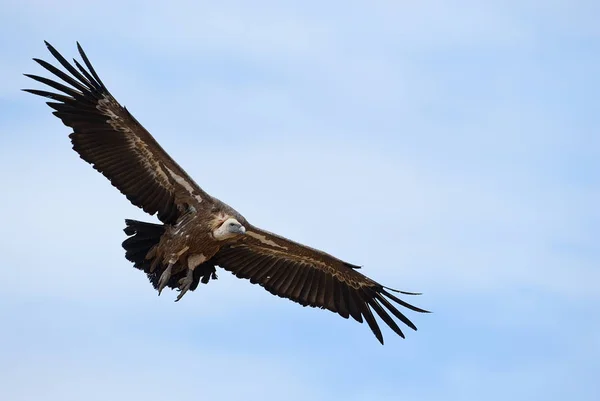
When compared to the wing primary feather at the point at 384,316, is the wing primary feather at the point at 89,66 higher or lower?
lower

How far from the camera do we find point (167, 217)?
71.3 feet

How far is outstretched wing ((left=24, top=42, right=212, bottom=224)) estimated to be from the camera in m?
21.0

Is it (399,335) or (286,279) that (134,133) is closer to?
(286,279)

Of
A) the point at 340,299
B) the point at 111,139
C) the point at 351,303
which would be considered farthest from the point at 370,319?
the point at 111,139

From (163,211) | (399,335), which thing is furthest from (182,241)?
(399,335)

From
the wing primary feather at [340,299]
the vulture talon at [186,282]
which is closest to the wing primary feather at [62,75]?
the vulture talon at [186,282]

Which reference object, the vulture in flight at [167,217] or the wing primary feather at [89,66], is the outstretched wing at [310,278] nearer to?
the vulture in flight at [167,217]

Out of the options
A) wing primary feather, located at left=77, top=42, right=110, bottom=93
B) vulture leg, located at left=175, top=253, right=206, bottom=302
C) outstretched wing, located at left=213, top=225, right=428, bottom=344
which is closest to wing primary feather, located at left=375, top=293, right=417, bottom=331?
outstretched wing, located at left=213, top=225, right=428, bottom=344

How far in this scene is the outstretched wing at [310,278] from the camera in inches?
900

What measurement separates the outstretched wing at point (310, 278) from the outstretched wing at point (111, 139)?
1697 mm

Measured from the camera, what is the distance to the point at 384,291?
2298 centimetres

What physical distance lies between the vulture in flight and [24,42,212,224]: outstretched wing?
0.01 metres

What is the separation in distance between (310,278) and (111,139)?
4.15m

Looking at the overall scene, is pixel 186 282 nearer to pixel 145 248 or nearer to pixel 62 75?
pixel 145 248
